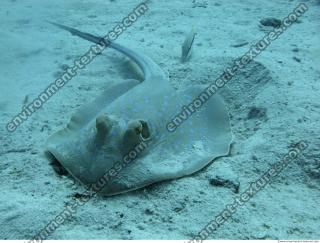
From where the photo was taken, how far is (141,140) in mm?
3105

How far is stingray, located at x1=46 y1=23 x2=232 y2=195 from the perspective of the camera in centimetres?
296

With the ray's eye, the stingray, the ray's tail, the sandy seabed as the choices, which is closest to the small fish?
the sandy seabed

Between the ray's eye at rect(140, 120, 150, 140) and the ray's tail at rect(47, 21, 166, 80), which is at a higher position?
the ray's eye at rect(140, 120, 150, 140)

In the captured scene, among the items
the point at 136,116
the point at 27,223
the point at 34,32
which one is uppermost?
the point at 136,116

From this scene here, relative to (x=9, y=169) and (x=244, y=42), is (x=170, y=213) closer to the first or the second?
(x=9, y=169)

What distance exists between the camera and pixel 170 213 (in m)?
2.88

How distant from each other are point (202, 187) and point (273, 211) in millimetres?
574

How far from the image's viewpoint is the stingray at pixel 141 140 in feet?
9.72

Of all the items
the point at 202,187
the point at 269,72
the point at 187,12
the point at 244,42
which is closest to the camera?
the point at 202,187

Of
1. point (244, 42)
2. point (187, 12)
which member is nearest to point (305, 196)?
point (244, 42)

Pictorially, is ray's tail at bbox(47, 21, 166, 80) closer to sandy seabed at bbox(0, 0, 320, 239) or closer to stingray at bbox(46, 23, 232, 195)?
sandy seabed at bbox(0, 0, 320, 239)

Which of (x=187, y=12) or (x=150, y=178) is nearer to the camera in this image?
(x=150, y=178)

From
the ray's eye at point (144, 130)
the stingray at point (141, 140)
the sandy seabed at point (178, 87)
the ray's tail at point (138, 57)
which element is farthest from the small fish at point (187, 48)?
the ray's eye at point (144, 130)

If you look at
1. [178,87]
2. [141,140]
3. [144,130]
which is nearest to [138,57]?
[178,87]
